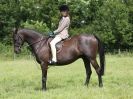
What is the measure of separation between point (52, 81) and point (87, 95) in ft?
15.6

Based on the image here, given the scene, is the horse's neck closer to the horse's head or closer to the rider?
the horse's head

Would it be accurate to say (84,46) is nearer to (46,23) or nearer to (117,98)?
(117,98)

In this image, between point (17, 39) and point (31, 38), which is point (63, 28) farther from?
point (17, 39)

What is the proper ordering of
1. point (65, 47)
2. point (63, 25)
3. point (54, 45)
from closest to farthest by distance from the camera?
point (63, 25)
point (54, 45)
point (65, 47)

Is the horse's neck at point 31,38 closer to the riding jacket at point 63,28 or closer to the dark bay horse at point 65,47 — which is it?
the dark bay horse at point 65,47

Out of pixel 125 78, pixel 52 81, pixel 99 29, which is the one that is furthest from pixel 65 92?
pixel 99 29

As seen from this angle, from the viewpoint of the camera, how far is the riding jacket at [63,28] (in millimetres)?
13520

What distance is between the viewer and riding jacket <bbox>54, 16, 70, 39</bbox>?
13.5 meters

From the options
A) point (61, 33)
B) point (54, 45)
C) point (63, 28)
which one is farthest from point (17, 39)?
point (63, 28)

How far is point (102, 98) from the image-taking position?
35.9 feet

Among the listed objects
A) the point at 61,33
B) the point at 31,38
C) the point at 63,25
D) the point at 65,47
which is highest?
the point at 63,25

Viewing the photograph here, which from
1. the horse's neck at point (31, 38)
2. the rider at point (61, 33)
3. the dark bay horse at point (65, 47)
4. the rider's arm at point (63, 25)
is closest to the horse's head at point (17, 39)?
the dark bay horse at point (65, 47)

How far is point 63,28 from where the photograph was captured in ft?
44.5

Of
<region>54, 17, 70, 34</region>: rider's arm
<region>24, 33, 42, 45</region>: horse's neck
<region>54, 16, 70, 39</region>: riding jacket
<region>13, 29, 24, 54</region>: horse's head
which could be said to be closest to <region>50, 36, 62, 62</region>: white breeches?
<region>54, 16, 70, 39</region>: riding jacket
